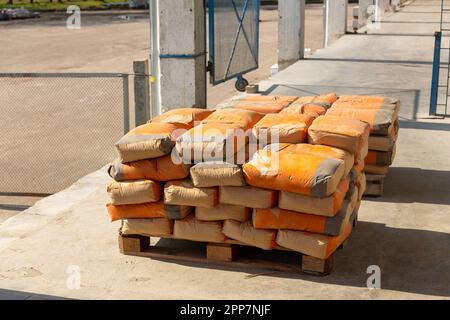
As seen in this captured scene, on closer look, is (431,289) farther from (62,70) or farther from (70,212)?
(62,70)

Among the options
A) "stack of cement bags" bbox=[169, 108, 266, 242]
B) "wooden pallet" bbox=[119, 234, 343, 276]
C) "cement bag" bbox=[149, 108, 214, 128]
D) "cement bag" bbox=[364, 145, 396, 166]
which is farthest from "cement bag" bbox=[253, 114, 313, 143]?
"cement bag" bbox=[364, 145, 396, 166]

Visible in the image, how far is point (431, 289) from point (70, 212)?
14.0 ft

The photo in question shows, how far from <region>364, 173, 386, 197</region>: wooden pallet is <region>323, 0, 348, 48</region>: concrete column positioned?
19.7 metres

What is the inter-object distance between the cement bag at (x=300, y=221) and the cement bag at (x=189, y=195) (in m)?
0.43

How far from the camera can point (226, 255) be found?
Answer: 22.1 feet

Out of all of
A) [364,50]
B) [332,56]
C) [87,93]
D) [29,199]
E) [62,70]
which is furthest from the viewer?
[62,70]

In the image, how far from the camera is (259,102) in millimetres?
8539

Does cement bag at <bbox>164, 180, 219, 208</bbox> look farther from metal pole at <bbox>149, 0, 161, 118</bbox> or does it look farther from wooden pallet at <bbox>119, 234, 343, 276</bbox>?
metal pole at <bbox>149, 0, 161, 118</bbox>

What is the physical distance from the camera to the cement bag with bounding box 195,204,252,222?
6.57m

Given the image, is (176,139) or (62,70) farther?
(62,70)

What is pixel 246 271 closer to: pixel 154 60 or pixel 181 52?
pixel 181 52

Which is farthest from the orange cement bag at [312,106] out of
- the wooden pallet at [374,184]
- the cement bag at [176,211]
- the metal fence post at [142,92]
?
the metal fence post at [142,92]

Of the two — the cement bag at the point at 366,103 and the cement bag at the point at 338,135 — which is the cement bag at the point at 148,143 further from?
the cement bag at the point at 366,103
